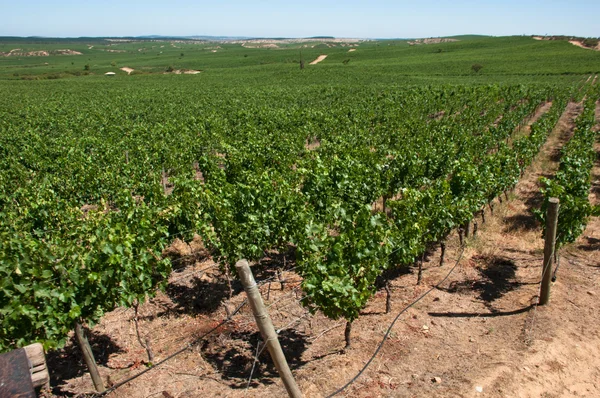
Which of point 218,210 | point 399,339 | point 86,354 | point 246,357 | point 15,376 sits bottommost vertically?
point 246,357

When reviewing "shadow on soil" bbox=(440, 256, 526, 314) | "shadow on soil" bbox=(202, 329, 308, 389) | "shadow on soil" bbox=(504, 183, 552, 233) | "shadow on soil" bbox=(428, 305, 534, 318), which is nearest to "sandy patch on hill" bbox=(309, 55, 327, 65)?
"shadow on soil" bbox=(504, 183, 552, 233)

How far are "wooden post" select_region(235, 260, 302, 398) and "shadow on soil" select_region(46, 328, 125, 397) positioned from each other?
4.25 m

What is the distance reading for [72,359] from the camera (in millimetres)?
7590

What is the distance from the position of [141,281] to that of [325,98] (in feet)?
129

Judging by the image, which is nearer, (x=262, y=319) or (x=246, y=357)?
(x=262, y=319)

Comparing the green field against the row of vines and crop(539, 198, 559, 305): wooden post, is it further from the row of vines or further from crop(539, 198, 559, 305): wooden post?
crop(539, 198, 559, 305): wooden post

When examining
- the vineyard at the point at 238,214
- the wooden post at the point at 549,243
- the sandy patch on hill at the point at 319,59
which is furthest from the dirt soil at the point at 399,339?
the sandy patch on hill at the point at 319,59

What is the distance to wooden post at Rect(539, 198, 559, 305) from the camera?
7.22 metres

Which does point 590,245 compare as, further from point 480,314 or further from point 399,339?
point 399,339

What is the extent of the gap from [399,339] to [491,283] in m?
3.48

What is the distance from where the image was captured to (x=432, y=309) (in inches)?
337

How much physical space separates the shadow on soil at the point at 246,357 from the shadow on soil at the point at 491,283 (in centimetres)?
401

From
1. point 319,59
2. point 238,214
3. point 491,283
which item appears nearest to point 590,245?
point 491,283

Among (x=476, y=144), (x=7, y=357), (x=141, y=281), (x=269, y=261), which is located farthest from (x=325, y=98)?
(x=7, y=357)
